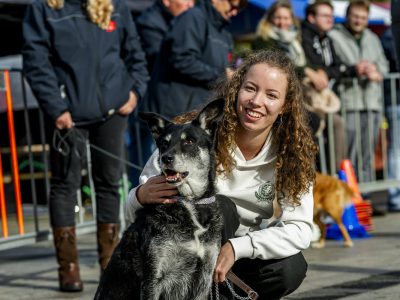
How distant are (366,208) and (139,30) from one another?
2738mm

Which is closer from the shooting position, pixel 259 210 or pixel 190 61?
pixel 259 210

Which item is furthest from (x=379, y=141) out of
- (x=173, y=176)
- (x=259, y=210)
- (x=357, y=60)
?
(x=173, y=176)

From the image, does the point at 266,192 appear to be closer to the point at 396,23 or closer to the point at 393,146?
the point at 396,23

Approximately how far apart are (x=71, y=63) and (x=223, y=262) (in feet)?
7.62

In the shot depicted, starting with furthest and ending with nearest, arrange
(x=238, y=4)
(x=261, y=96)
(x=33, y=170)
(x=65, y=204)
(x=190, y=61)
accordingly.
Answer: (x=238, y=4) → (x=33, y=170) → (x=190, y=61) → (x=65, y=204) → (x=261, y=96)

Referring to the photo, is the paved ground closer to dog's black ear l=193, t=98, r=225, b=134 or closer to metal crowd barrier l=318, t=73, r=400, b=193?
metal crowd barrier l=318, t=73, r=400, b=193

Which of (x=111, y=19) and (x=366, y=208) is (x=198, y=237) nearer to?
(x=111, y=19)

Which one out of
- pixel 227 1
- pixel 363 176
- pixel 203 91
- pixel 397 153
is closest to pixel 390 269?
pixel 203 91

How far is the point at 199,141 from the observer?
3898mm

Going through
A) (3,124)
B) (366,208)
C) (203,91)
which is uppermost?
(203,91)

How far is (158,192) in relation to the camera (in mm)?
3906

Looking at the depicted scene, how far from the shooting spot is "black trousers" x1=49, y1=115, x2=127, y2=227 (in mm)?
5867

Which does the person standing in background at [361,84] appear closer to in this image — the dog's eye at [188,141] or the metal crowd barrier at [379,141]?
the metal crowd barrier at [379,141]

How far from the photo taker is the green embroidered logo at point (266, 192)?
430cm
